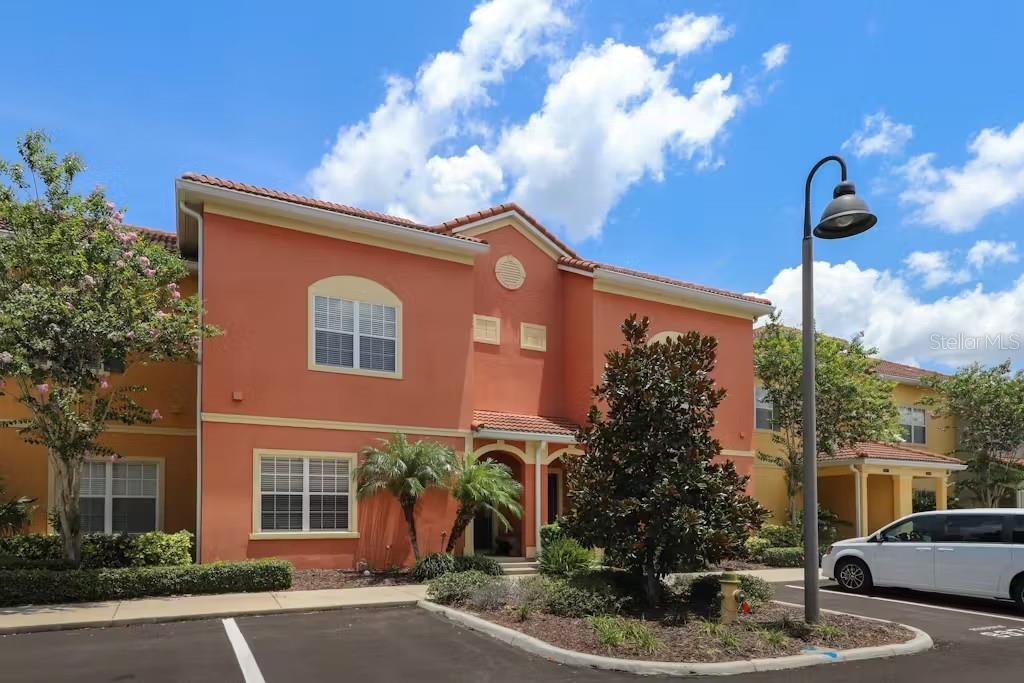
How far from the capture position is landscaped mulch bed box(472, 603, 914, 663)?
31.3ft

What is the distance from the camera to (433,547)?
17.3 metres

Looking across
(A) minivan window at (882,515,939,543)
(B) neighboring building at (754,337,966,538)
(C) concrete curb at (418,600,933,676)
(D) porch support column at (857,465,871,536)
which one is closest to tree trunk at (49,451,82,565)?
(C) concrete curb at (418,600,933,676)

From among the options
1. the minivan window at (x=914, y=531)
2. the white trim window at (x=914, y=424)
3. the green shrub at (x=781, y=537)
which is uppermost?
the white trim window at (x=914, y=424)

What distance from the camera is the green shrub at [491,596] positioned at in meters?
12.1

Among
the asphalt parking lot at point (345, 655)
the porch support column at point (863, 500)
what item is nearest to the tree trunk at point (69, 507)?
the asphalt parking lot at point (345, 655)

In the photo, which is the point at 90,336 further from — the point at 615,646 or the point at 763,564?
the point at 763,564

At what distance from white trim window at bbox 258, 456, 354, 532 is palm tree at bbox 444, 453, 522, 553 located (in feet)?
7.00

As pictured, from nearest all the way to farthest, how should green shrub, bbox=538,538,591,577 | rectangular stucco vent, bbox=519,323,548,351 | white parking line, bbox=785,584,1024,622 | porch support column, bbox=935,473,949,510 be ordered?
1. white parking line, bbox=785,584,1024,622
2. green shrub, bbox=538,538,591,577
3. rectangular stucco vent, bbox=519,323,548,351
4. porch support column, bbox=935,473,949,510

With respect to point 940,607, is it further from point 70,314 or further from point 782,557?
point 70,314

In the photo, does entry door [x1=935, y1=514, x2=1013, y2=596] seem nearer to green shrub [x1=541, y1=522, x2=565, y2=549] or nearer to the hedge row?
green shrub [x1=541, y1=522, x2=565, y2=549]

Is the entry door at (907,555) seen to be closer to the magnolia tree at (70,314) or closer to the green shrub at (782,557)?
the green shrub at (782,557)

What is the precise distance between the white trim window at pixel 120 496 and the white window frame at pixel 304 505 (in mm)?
2402

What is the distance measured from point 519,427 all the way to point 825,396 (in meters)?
9.08

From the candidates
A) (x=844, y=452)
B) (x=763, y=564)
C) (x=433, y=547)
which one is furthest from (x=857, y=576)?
(x=844, y=452)
